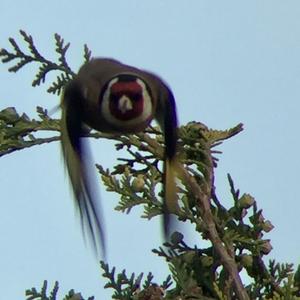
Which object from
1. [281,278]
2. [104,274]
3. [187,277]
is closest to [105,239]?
[104,274]

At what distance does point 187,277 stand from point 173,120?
777mm

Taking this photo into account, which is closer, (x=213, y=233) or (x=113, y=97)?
(x=213, y=233)

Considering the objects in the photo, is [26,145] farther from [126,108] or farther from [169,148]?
[169,148]

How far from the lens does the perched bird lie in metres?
2.80

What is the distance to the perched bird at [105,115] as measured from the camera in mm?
2803

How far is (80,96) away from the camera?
2963 mm

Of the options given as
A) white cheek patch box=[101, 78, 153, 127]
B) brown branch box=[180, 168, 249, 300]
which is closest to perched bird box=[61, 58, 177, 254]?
white cheek patch box=[101, 78, 153, 127]

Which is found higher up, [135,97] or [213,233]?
[135,97]

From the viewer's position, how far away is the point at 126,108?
9.37 ft

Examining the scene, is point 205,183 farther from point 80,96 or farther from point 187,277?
point 80,96

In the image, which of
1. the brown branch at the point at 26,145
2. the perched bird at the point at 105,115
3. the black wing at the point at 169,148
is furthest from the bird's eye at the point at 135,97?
the brown branch at the point at 26,145

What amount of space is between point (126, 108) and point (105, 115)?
0.23 ft

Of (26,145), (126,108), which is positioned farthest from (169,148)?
(26,145)

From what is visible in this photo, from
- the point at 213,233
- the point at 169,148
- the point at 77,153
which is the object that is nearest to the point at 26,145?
the point at 77,153
